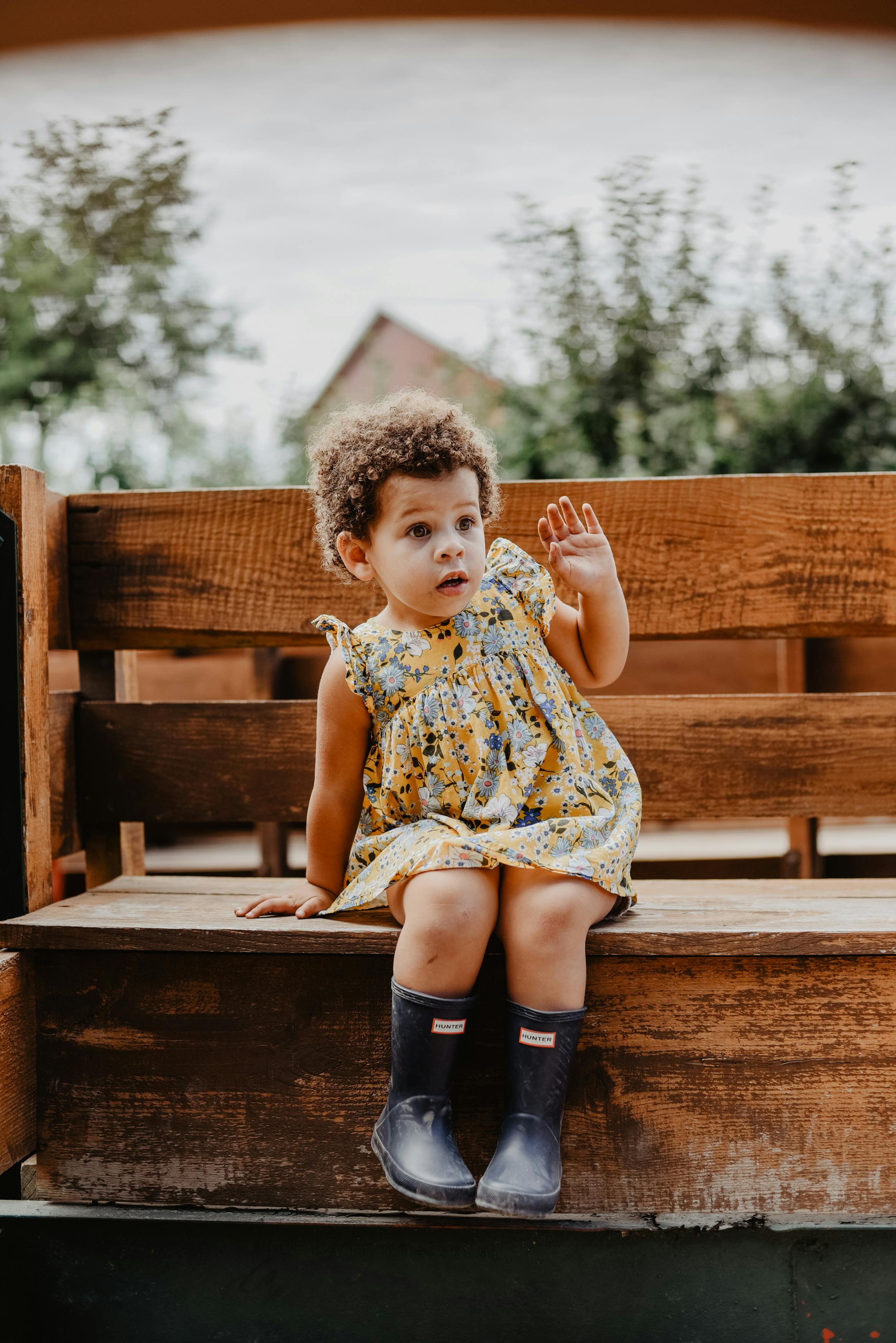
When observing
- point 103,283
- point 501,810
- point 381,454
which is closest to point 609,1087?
point 501,810

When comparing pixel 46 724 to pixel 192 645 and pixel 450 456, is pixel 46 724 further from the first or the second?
pixel 450 456

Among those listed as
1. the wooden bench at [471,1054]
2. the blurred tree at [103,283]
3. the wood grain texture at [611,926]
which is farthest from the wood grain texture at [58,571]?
the blurred tree at [103,283]

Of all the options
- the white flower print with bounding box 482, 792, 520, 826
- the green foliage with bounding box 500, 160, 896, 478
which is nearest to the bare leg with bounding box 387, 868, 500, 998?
the white flower print with bounding box 482, 792, 520, 826

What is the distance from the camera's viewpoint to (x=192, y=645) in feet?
6.11

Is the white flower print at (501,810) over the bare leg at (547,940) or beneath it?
over

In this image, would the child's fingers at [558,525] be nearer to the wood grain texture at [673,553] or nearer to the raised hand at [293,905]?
the wood grain texture at [673,553]

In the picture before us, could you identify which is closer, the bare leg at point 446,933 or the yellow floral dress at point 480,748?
the bare leg at point 446,933

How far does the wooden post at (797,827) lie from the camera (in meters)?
2.18

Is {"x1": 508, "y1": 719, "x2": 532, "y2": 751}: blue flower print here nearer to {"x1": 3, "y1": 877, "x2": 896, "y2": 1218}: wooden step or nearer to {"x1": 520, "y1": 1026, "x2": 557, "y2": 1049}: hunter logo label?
{"x1": 3, "y1": 877, "x2": 896, "y2": 1218}: wooden step

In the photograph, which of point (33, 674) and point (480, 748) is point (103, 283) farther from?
point (480, 748)

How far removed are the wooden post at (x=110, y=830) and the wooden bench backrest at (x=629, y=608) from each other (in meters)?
0.04

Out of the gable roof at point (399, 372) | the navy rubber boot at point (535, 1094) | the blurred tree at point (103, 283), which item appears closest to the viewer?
the navy rubber boot at point (535, 1094)

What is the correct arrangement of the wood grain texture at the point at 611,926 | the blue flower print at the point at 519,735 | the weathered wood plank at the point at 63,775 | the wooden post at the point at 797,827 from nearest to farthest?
the wood grain texture at the point at 611,926 < the blue flower print at the point at 519,735 < the weathered wood plank at the point at 63,775 < the wooden post at the point at 797,827

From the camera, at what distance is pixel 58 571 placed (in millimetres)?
1772
